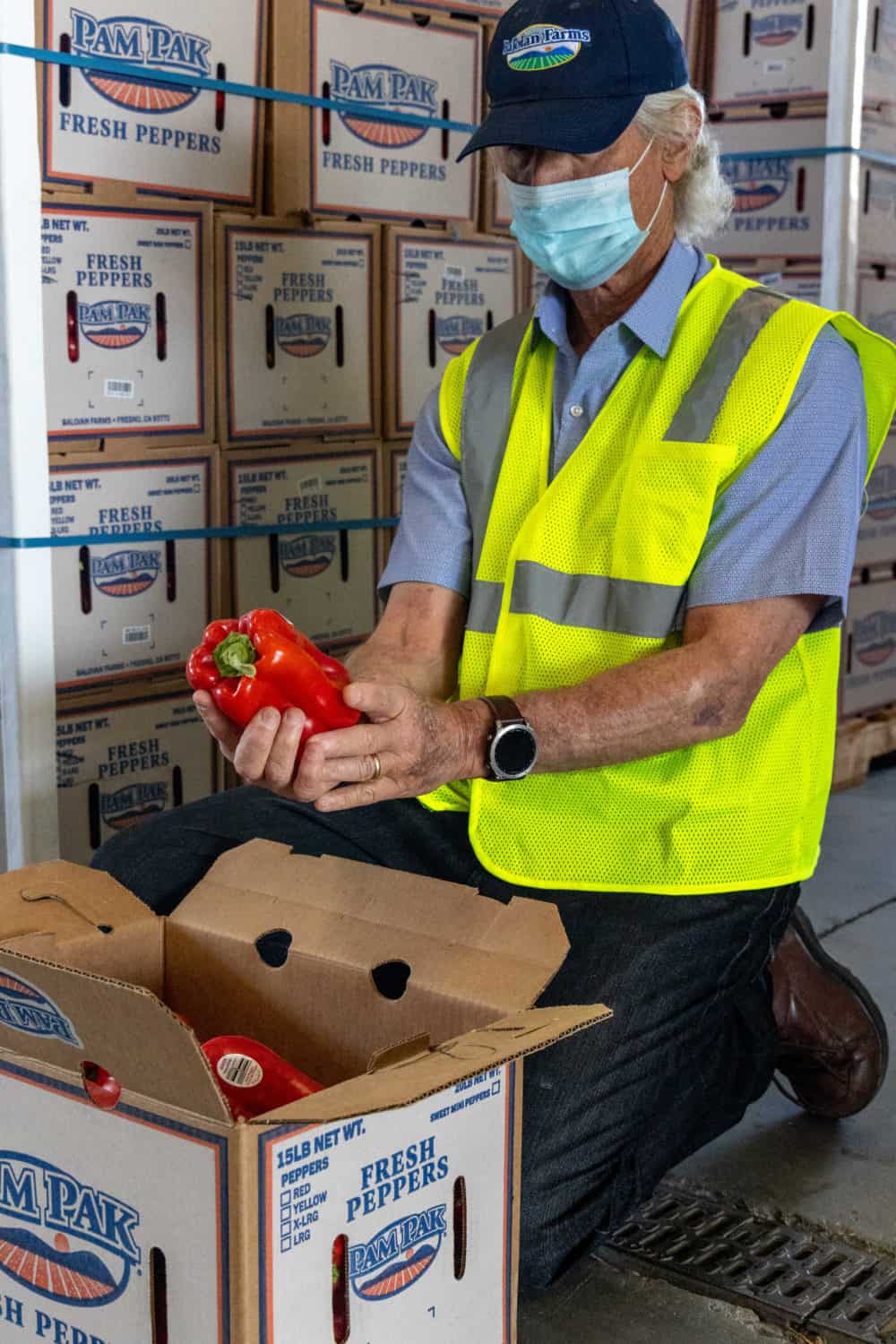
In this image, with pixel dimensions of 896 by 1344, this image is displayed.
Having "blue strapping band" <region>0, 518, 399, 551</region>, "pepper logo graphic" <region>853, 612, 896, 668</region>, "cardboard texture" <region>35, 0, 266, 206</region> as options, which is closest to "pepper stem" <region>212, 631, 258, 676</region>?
"blue strapping band" <region>0, 518, 399, 551</region>

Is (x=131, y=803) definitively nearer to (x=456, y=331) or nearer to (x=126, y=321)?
(x=126, y=321)

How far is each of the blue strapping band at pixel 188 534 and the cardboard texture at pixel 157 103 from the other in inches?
26.5

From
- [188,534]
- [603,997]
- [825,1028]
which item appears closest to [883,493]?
[188,534]

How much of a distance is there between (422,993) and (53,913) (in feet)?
1.39

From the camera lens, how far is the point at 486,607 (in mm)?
2344

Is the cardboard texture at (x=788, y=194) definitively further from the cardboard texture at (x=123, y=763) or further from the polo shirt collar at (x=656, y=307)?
the polo shirt collar at (x=656, y=307)

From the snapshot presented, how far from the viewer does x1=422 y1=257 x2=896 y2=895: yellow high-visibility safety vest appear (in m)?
2.14

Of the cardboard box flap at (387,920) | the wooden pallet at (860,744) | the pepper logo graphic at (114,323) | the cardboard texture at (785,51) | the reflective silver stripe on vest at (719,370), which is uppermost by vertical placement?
the cardboard texture at (785,51)

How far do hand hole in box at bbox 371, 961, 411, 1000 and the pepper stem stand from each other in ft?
1.38

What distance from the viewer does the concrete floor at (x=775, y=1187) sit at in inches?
79.7

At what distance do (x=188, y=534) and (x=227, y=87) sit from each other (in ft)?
2.99

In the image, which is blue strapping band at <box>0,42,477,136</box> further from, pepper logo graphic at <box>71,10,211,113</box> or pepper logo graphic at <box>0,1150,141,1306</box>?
pepper logo graphic at <box>0,1150,141,1306</box>

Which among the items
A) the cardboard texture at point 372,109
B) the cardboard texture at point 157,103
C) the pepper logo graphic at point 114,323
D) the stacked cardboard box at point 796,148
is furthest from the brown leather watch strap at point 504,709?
the stacked cardboard box at point 796,148

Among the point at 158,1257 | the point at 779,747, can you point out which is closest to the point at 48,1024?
the point at 158,1257
